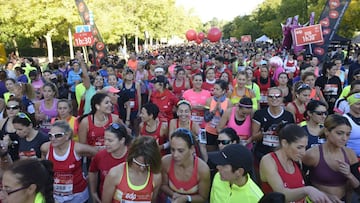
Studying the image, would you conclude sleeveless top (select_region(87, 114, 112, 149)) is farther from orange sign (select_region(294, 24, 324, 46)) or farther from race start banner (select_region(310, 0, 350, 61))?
race start banner (select_region(310, 0, 350, 61))

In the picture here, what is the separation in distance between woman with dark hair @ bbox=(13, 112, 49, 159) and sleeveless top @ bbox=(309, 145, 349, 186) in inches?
118

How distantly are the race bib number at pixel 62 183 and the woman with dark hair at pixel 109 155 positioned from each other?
0.23 m

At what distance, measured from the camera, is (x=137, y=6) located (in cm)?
3650

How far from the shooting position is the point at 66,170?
3754 mm

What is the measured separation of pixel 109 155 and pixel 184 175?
2.85 ft

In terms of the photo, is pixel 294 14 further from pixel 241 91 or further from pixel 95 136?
pixel 95 136

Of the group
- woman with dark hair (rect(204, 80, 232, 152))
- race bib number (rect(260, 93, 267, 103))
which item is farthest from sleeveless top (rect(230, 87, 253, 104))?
race bib number (rect(260, 93, 267, 103))

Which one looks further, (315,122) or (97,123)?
(97,123)

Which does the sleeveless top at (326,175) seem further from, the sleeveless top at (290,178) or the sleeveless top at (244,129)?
the sleeveless top at (244,129)

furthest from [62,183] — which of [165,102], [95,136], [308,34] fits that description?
[308,34]

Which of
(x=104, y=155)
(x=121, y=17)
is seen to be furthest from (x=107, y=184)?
(x=121, y=17)

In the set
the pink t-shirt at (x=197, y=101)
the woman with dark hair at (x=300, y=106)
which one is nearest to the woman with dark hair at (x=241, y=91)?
the pink t-shirt at (x=197, y=101)

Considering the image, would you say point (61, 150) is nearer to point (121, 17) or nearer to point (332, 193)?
point (332, 193)

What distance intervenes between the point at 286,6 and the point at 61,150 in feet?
151
